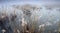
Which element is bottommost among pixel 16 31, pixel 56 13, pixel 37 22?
pixel 16 31

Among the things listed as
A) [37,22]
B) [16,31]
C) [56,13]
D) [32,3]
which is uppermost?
[32,3]

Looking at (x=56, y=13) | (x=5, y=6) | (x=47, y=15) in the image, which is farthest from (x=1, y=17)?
(x=56, y=13)

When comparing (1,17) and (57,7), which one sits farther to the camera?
(1,17)

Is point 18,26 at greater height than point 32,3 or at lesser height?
lesser

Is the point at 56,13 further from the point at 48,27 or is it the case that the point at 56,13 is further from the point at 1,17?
the point at 1,17

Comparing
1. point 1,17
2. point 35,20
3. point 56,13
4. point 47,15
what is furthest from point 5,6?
point 56,13

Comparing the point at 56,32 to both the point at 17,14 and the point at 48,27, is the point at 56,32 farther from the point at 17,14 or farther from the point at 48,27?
the point at 17,14

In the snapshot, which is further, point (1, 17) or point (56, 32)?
point (1, 17)
